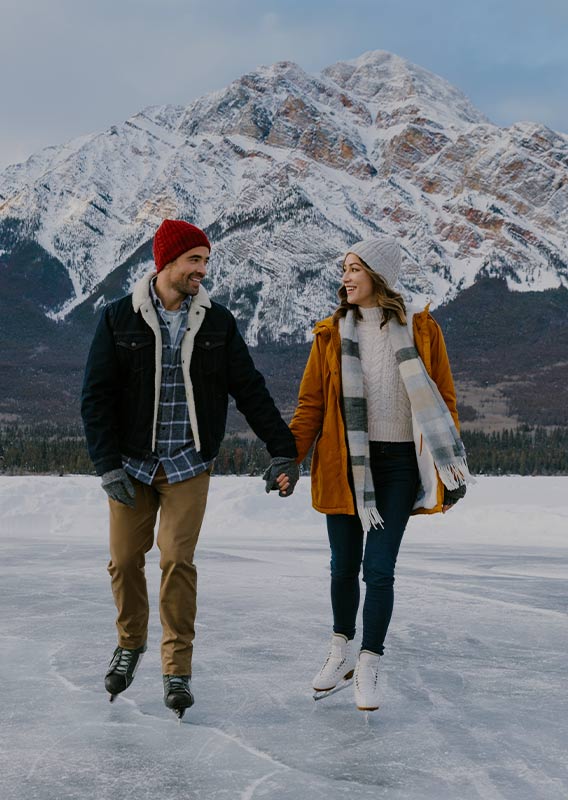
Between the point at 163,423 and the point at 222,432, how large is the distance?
273 mm

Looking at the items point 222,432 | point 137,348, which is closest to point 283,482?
point 222,432

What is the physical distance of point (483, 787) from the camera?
9.84 feet

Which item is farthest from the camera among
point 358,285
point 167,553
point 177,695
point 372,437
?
point 358,285

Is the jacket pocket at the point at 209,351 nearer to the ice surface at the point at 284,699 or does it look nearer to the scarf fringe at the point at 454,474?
the scarf fringe at the point at 454,474

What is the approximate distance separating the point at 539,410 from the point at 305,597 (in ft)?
504

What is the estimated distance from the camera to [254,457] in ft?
224

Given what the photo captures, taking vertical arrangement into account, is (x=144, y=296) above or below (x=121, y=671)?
above

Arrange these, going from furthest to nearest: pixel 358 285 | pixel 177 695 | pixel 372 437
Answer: pixel 358 285 → pixel 372 437 → pixel 177 695

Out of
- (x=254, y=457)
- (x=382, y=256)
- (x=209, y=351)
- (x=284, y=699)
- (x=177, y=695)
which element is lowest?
(x=254, y=457)

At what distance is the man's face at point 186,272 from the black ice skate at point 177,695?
159 cm

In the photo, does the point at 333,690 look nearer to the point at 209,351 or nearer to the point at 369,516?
the point at 369,516

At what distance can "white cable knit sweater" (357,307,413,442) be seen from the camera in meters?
3.97

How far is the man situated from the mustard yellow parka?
0.17m

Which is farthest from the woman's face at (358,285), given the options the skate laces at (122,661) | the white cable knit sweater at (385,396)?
the skate laces at (122,661)
